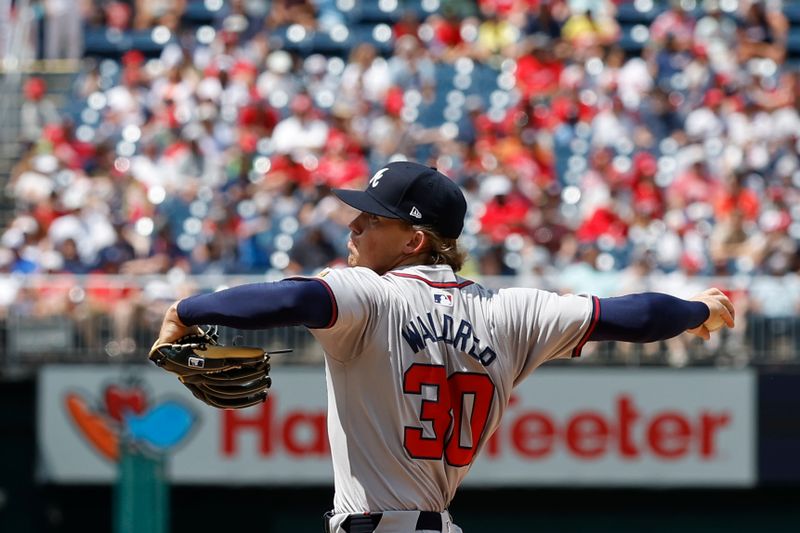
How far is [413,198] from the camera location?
3584 millimetres

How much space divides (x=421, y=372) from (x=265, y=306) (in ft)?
1.60

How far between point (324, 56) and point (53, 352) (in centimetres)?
511

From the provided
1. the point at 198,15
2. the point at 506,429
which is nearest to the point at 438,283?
the point at 506,429

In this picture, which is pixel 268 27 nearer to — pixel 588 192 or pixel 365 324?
pixel 588 192

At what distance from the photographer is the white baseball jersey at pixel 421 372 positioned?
3.49m

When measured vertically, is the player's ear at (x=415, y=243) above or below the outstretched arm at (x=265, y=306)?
above

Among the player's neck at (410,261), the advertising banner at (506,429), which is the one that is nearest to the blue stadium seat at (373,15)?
the advertising banner at (506,429)

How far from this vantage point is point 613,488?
424 inches

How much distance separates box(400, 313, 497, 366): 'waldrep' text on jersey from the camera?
11.5ft

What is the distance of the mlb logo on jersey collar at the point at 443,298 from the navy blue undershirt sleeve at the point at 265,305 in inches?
14.4

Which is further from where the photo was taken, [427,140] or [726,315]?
[427,140]

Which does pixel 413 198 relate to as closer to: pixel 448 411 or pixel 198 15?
pixel 448 411

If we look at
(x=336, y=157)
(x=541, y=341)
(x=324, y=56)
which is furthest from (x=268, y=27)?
(x=541, y=341)

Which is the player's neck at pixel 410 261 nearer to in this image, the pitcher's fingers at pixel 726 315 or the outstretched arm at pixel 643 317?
the outstretched arm at pixel 643 317
